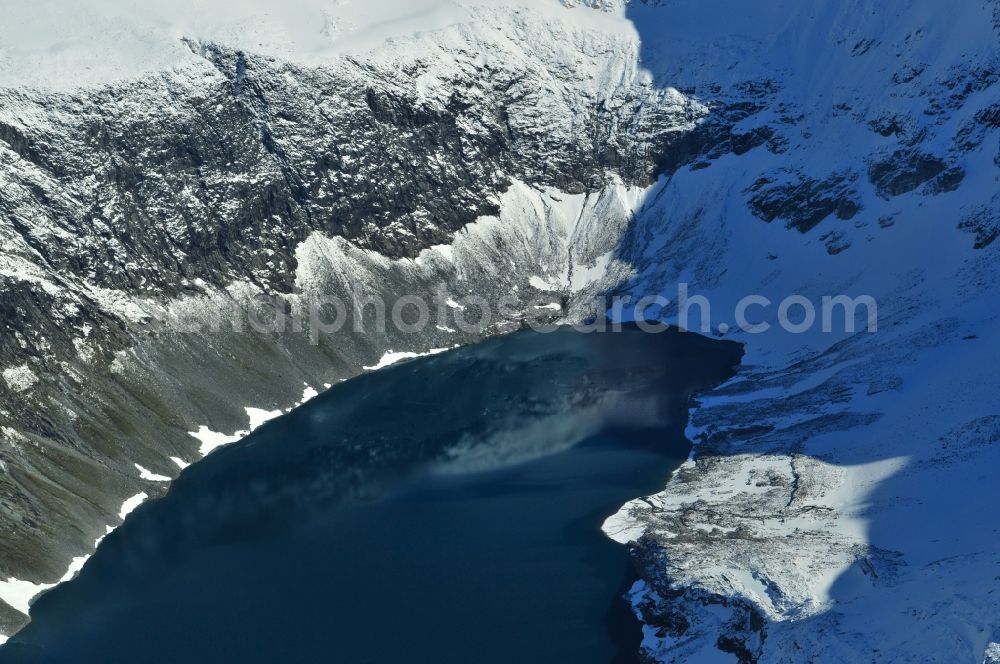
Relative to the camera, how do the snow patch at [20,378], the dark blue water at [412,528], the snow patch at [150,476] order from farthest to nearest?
the snow patch at [20,378] → the snow patch at [150,476] → the dark blue water at [412,528]

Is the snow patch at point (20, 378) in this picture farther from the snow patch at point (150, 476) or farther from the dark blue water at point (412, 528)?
the dark blue water at point (412, 528)

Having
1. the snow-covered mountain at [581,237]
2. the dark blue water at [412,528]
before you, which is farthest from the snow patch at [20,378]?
the dark blue water at [412,528]

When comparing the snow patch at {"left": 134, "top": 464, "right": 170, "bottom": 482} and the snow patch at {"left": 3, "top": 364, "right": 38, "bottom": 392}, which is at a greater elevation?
the snow patch at {"left": 3, "top": 364, "right": 38, "bottom": 392}

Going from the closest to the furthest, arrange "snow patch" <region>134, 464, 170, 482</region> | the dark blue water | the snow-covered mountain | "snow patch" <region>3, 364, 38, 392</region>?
the dark blue water, the snow-covered mountain, "snow patch" <region>134, 464, 170, 482</region>, "snow patch" <region>3, 364, 38, 392</region>

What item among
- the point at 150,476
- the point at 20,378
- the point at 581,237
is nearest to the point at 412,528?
the point at 150,476

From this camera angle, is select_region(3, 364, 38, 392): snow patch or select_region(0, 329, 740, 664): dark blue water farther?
select_region(3, 364, 38, 392): snow patch

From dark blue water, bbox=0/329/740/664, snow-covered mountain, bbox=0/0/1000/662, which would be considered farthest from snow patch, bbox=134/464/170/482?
dark blue water, bbox=0/329/740/664

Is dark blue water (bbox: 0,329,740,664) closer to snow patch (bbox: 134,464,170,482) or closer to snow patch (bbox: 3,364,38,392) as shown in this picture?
snow patch (bbox: 134,464,170,482)
